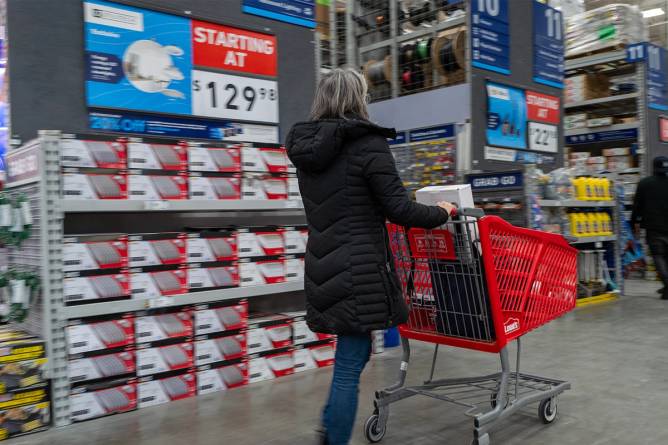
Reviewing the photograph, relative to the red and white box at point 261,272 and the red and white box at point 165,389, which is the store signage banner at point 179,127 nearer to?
the red and white box at point 261,272

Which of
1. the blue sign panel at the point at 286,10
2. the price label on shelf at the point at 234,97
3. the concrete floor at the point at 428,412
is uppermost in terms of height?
the blue sign panel at the point at 286,10

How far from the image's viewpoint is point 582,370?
3887mm

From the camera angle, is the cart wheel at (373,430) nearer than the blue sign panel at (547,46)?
Yes

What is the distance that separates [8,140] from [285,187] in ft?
5.61

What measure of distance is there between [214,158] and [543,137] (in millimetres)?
5055

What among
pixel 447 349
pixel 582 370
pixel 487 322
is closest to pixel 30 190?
pixel 487 322

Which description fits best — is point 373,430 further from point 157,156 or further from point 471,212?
point 157,156

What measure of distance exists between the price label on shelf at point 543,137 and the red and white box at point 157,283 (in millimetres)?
5054

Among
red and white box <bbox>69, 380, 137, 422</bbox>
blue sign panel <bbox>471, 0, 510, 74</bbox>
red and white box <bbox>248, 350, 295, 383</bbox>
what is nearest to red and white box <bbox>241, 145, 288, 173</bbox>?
red and white box <bbox>248, 350, 295, 383</bbox>

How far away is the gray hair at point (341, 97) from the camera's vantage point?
7.72 feet

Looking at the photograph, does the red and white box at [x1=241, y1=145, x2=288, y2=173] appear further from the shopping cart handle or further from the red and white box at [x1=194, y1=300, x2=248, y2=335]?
the shopping cart handle

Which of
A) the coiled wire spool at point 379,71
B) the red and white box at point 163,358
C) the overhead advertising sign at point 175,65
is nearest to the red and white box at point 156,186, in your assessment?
the overhead advertising sign at point 175,65

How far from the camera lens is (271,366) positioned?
12.5ft

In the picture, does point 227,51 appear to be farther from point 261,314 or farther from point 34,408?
point 34,408
